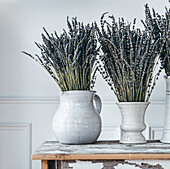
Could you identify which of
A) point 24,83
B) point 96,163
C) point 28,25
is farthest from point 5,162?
point 96,163

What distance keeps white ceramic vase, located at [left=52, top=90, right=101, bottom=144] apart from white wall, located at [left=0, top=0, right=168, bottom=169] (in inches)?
27.7

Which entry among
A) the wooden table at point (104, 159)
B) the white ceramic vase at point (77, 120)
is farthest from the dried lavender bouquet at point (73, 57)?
the wooden table at point (104, 159)

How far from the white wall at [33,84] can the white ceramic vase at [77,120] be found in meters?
0.70

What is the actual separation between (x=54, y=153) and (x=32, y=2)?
1.15 meters

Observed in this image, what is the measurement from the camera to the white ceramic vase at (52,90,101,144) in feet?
3.38

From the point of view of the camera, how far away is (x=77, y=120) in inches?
40.5

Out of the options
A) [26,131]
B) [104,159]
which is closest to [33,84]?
[26,131]

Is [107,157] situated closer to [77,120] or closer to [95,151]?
[95,151]

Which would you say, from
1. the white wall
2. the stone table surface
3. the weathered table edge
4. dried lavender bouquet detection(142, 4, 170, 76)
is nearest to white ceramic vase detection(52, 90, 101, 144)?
the stone table surface

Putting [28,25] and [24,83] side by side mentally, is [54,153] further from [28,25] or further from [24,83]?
[28,25]

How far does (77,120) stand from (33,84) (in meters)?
0.81

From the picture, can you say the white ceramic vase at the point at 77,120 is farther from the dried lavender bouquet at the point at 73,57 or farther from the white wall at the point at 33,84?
the white wall at the point at 33,84

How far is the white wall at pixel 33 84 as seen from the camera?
1.76 meters

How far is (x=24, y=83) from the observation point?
178 cm
